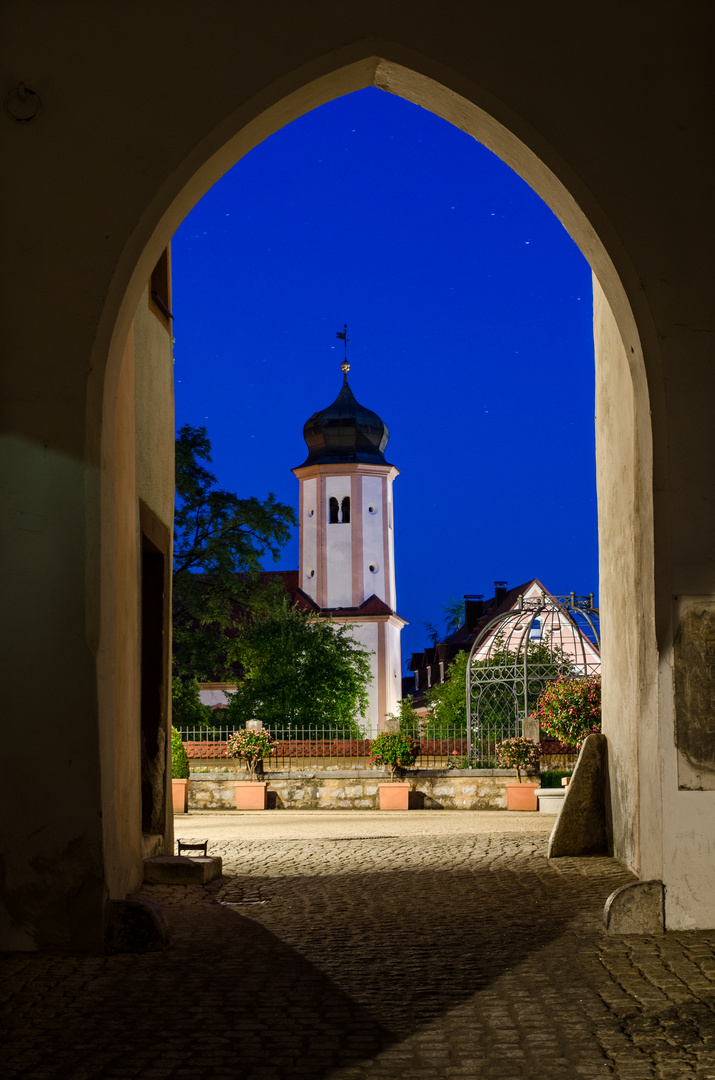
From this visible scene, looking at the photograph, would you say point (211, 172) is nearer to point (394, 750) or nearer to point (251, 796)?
point (251, 796)

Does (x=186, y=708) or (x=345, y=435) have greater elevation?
(x=345, y=435)

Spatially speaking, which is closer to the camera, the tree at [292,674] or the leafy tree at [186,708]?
the leafy tree at [186,708]

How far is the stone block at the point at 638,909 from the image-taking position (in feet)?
16.2

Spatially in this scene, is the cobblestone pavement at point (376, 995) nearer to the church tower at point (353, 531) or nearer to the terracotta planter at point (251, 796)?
the terracotta planter at point (251, 796)

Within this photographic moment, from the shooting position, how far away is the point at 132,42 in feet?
17.4

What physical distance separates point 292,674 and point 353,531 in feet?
74.7

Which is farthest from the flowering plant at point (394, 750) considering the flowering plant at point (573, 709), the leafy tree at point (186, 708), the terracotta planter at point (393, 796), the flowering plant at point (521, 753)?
the leafy tree at point (186, 708)

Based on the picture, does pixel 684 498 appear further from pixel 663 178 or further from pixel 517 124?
pixel 517 124

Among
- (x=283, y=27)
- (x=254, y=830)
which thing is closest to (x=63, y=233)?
(x=283, y=27)

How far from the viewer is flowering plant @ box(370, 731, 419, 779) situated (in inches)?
744

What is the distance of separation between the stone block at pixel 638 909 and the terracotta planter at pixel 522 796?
12431 mm

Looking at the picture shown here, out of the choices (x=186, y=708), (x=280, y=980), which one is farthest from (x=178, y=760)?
(x=280, y=980)

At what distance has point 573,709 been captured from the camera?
43.2 feet

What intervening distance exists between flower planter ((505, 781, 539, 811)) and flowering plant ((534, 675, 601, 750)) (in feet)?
13.4
